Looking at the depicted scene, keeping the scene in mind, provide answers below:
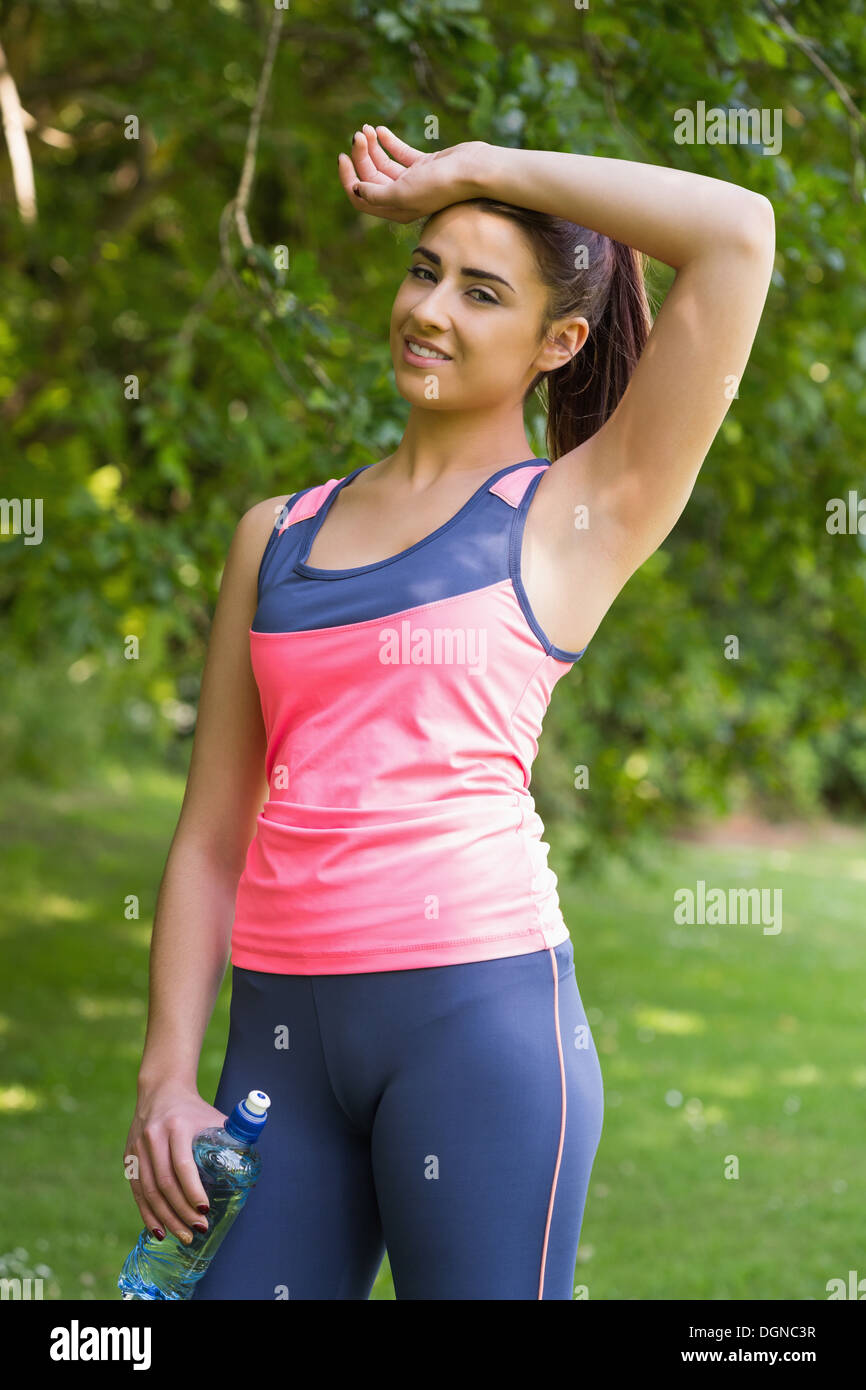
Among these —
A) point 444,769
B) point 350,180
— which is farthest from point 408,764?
point 350,180

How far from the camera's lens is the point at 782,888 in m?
12.0

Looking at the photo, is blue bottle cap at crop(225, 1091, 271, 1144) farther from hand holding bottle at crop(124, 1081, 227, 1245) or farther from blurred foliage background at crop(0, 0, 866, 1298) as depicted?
blurred foliage background at crop(0, 0, 866, 1298)

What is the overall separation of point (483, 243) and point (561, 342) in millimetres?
150

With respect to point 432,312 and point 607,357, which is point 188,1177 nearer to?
point 432,312

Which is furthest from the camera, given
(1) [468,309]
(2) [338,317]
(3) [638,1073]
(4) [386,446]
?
(3) [638,1073]

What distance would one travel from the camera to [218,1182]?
147 centimetres

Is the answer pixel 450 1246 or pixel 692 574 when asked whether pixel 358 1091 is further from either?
pixel 692 574

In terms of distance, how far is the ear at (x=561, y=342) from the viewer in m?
1.59

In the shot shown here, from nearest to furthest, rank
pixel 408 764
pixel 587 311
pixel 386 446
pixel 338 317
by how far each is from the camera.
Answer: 1. pixel 408 764
2. pixel 587 311
3. pixel 386 446
4. pixel 338 317

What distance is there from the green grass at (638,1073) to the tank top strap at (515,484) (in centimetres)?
300

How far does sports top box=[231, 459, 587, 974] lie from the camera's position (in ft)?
4.56

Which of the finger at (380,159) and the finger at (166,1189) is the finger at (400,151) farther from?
the finger at (166,1189)

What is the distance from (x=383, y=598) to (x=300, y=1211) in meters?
0.64

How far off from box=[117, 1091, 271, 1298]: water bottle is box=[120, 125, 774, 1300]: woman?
2cm
